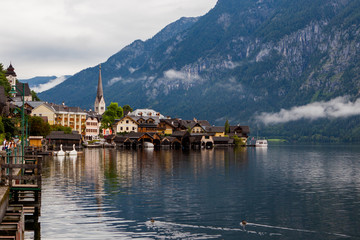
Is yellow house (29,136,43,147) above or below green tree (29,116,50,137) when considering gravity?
below

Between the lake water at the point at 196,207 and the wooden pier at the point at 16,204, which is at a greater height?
the wooden pier at the point at 16,204

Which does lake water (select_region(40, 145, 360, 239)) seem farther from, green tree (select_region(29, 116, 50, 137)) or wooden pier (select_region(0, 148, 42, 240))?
green tree (select_region(29, 116, 50, 137))

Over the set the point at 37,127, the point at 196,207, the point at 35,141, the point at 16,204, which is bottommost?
the point at 196,207

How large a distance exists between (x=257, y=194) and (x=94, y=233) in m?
29.2

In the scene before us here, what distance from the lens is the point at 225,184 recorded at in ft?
242

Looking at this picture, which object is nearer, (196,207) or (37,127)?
(196,207)

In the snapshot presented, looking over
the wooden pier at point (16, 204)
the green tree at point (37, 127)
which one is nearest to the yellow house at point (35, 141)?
the green tree at point (37, 127)

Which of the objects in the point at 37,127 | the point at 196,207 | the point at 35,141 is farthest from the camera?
the point at 37,127

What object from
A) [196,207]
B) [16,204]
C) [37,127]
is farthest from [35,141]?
[16,204]

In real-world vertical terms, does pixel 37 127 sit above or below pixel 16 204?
above

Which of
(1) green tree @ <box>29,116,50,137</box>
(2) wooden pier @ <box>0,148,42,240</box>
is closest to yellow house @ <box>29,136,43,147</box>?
(1) green tree @ <box>29,116,50,137</box>

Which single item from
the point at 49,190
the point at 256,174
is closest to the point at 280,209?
the point at 49,190

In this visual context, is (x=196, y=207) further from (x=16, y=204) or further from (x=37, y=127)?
(x=37, y=127)

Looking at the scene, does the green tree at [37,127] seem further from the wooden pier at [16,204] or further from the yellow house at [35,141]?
the wooden pier at [16,204]
